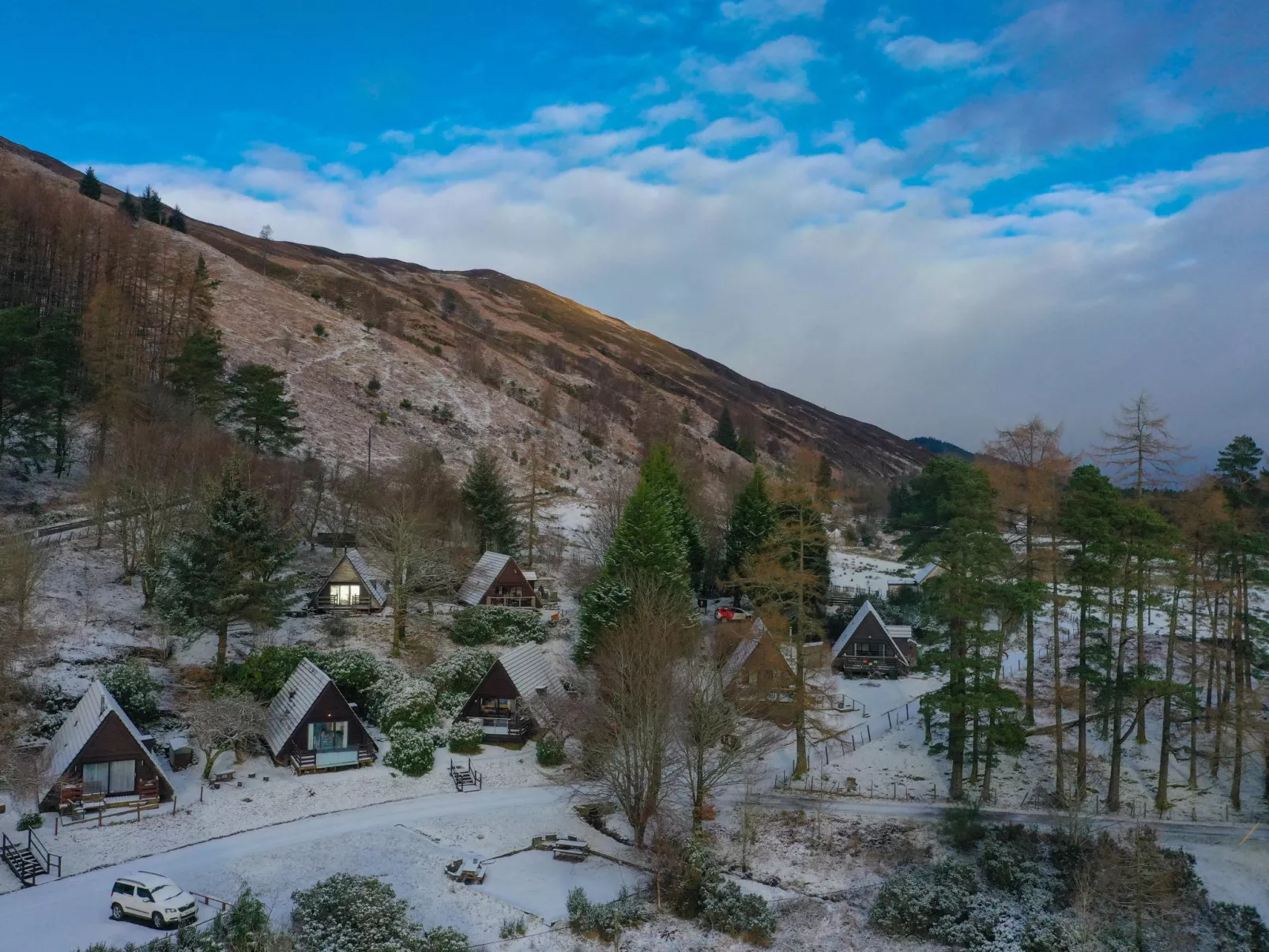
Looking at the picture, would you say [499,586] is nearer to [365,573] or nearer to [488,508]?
[488,508]

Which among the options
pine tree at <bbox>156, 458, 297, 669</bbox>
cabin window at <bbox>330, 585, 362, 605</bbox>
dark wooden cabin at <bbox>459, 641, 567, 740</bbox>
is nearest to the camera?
pine tree at <bbox>156, 458, 297, 669</bbox>

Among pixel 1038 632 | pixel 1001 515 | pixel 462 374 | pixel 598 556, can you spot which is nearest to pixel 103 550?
pixel 598 556

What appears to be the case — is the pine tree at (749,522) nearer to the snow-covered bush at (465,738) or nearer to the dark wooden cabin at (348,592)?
the dark wooden cabin at (348,592)

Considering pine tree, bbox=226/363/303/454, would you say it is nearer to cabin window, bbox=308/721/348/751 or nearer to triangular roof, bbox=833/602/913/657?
cabin window, bbox=308/721/348/751

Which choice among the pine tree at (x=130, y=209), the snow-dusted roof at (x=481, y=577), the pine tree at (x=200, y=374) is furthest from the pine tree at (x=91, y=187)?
the snow-dusted roof at (x=481, y=577)

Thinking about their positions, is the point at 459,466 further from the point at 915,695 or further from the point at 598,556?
the point at 915,695

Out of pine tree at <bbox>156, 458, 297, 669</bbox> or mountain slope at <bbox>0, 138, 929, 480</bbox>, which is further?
mountain slope at <bbox>0, 138, 929, 480</bbox>

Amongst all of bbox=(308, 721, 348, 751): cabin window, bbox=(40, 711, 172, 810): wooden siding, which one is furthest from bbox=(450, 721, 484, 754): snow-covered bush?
bbox=(40, 711, 172, 810): wooden siding
